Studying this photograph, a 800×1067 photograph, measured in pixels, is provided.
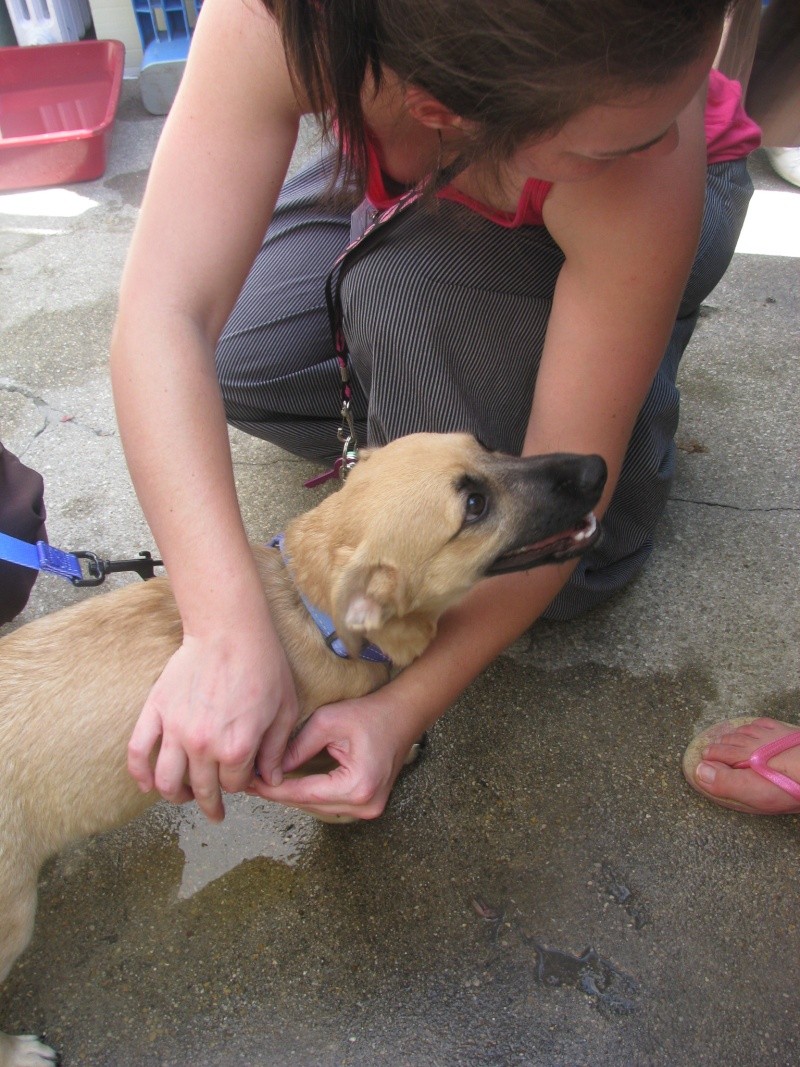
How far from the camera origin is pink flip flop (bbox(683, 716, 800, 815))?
1900mm

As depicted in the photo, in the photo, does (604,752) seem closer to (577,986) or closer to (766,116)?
(577,986)

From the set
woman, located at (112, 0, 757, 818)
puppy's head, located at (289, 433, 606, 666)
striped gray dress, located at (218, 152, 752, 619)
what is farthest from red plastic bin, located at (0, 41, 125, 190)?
puppy's head, located at (289, 433, 606, 666)

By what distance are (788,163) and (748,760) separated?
13.3ft

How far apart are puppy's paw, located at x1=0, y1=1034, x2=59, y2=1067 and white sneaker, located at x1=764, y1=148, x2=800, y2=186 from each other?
17.4 feet

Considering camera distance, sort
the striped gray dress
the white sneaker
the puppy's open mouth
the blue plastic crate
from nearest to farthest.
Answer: the puppy's open mouth
the striped gray dress
the white sneaker
the blue plastic crate

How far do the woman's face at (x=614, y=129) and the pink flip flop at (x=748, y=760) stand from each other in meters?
1.50

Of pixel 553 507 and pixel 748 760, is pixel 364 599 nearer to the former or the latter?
pixel 553 507

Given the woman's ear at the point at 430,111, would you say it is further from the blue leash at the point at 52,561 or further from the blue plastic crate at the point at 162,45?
the blue plastic crate at the point at 162,45

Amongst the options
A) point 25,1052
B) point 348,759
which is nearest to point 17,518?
point 348,759

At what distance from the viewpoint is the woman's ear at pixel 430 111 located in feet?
3.77

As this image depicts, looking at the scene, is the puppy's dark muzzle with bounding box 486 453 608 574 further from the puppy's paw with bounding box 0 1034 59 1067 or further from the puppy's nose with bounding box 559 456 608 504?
the puppy's paw with bounding box 0 1034 59 1067

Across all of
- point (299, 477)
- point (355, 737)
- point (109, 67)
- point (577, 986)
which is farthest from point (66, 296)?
point (577, 986)

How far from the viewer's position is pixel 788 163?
4504 mm

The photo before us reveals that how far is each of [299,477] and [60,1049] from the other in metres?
2.00
